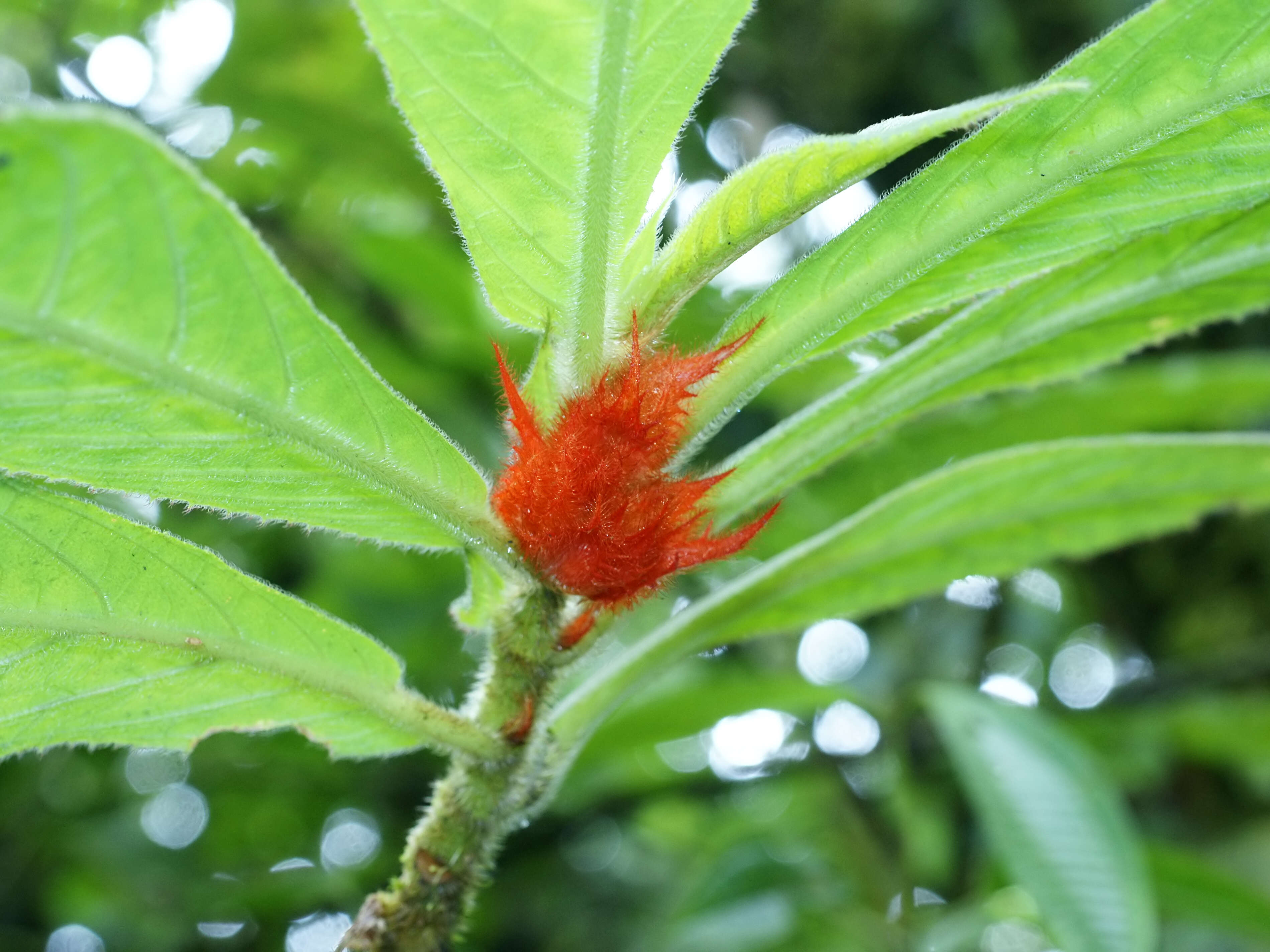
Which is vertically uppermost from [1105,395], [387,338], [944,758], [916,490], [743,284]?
[387,338]

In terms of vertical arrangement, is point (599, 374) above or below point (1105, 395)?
below

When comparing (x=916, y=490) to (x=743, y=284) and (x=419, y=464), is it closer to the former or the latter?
(x=419, y=464)

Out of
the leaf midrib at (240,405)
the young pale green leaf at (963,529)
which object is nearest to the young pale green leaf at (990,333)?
the young pale green leaf at (963,529)

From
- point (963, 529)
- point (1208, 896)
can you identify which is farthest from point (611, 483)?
point (1208, 896)

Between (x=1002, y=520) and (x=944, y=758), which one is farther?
(x=944, y=758)

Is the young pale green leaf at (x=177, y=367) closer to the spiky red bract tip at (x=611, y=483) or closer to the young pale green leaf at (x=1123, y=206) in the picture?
the spiky red bract tip at (x=611, y=483)

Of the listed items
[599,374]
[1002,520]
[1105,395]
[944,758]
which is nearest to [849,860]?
[944,758]

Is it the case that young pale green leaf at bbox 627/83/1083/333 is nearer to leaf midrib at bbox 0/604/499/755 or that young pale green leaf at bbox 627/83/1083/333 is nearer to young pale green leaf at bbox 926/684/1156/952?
leaf midrib at bbox 0/604/499/755
